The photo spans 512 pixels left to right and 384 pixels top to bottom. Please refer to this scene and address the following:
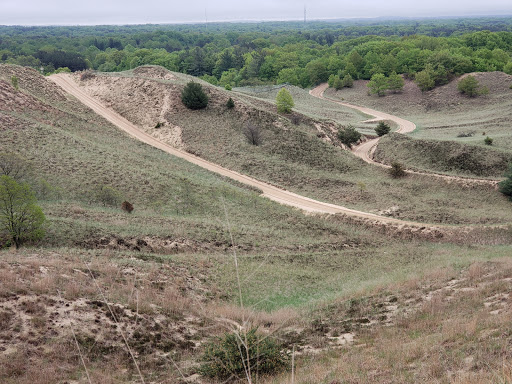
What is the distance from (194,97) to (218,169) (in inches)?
666

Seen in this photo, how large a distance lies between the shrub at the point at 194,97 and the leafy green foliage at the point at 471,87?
203 ft

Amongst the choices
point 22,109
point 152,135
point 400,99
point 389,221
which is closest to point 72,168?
point 22,109

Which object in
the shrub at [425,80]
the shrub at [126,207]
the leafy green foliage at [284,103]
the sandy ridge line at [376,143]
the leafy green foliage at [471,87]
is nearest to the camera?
the shrub at [126,207]

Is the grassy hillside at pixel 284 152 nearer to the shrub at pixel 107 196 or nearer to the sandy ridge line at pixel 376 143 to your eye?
the sandy ridge line at pixel 376 143

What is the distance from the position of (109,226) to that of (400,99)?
87735mm

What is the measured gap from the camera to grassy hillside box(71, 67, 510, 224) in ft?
112

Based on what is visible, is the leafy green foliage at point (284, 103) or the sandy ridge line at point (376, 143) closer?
the sandy ridge line at point (376, 143)

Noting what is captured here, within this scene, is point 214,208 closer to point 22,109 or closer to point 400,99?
point 22,109

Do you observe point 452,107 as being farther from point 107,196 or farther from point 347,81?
point 107,196

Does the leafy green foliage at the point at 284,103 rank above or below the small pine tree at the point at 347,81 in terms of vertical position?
below

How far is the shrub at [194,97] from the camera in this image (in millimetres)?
55219

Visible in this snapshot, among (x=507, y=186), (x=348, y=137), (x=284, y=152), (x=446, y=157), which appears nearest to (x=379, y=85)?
(x=348, y=137)

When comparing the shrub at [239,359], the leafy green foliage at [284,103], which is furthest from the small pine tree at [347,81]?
the shrub at [239,359]

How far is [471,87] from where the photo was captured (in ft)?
273
